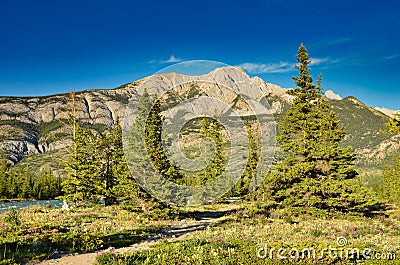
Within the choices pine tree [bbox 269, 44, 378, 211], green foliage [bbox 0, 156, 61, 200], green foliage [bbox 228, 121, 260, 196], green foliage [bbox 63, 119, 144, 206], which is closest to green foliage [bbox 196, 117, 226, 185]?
green foliage [bbox 228, 121, 260, 196]

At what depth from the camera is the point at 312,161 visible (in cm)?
2878

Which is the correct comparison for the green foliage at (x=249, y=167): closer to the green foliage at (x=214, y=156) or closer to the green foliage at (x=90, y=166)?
the green foliage at (x=214, y=156)

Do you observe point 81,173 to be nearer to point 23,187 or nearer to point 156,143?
point 156,143

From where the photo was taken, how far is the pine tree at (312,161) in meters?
27.2

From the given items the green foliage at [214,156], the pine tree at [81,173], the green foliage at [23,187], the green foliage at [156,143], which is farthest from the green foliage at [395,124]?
the green foliage at [23,187]

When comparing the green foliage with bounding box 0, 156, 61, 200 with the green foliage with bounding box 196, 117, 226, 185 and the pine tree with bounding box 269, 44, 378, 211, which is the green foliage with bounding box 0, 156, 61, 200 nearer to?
the green foliage with bounding box 196, 117, 226, 185

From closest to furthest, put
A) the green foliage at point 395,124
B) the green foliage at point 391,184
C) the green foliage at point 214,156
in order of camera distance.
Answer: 1. the green foliage at point 395,124
2. the green foliage at point 214,156
3. the green foliage at point 391,184

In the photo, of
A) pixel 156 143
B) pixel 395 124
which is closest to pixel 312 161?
pixel 395 124

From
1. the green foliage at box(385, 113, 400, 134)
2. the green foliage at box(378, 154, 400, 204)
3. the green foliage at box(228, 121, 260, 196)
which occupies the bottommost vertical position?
the green foliage at box(378, 154, 400, 204)

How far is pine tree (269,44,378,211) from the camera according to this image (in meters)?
27.2

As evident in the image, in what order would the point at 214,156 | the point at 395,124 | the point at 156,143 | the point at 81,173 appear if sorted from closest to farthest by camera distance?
1. the point at 395,124
2. the point at 156,143
3. the point at 81,173
4. the point at 214,156

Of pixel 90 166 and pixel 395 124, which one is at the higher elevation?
pixel 395 124

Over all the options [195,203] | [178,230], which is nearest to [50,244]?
[178,230]

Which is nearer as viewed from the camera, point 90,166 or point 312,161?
point 312,161
